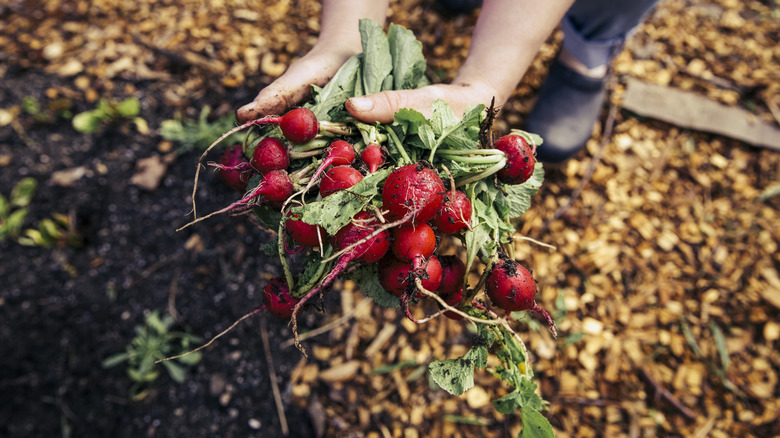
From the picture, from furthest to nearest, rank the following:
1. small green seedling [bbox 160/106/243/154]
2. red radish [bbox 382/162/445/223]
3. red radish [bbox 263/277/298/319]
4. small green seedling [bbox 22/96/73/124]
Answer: small green seedling [bbox 22/96/73/124] → small green seedling [bbox 160/106/243/154] → red radish [bbox 263/277/298/319] → red radish [bbox 382/162/445/223]

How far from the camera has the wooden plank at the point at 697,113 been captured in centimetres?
279

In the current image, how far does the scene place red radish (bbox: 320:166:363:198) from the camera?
1408 mm

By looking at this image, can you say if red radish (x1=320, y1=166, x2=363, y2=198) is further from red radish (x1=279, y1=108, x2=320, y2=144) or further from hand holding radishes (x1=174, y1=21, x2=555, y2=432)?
red radish (x1=279, y1=108, x2=320, y2=144)

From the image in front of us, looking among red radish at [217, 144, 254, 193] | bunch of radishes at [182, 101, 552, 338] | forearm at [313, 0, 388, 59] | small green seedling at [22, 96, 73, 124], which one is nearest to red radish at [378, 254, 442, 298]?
bunch of radishes at [182, 101, 552, 338]

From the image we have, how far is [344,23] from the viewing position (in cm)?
195

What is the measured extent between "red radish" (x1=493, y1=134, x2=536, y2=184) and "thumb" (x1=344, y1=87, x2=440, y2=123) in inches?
12.8

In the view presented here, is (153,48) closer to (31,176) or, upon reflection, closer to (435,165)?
(31,176)

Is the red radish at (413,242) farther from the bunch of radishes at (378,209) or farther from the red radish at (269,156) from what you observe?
the red radish at (269,156)

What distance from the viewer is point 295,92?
167 cm

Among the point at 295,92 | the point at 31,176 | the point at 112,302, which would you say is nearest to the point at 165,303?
the point at 112,302

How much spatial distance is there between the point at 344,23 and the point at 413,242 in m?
1.12

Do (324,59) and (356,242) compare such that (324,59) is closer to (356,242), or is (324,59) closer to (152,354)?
(356,242)

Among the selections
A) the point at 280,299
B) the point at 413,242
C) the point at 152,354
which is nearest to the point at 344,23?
the point at 413,242

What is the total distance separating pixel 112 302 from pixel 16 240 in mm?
691
